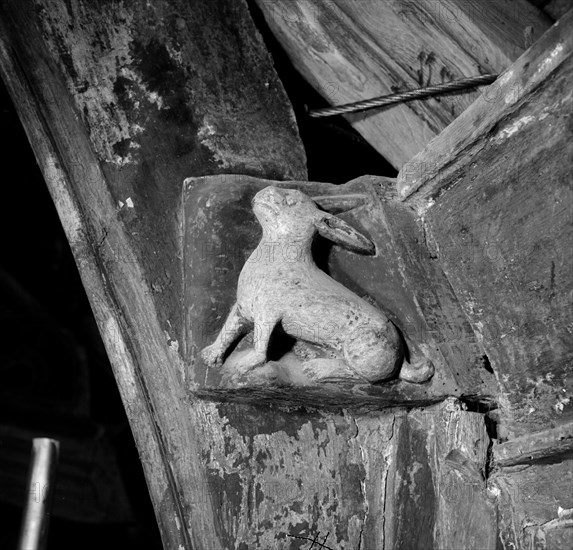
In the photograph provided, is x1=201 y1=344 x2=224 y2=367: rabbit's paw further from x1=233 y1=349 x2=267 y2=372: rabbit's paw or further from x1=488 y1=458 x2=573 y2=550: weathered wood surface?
x1=488 y1=458 x2=573 y2=550: weathered wood surface

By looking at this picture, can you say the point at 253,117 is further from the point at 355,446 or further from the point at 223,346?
the point at 355,446

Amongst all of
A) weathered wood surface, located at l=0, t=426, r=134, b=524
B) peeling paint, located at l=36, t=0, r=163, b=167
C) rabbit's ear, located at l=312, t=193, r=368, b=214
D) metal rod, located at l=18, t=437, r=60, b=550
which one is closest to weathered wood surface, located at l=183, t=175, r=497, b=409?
rabbit's ear, located at l=312, t=193, r=368, b=214

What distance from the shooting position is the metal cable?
1637 millimetres

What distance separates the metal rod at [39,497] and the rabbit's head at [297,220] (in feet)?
2.76

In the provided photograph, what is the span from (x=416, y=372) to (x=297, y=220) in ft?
1.31

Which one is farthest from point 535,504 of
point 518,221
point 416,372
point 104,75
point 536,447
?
point 104,75

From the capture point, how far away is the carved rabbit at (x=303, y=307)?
4.28ft

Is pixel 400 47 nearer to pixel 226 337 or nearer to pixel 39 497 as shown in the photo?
pixel 226 337

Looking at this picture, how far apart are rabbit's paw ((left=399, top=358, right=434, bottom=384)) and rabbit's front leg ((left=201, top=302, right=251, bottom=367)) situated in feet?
1.09

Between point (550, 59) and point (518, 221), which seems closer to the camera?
point (550, 59)

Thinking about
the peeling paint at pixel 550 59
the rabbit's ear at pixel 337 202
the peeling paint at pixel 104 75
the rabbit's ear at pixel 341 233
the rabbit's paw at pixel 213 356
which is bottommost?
the rabbit's paw at pixel 213 356

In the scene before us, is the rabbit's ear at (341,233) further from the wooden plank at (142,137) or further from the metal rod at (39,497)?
the metal rod at (39,497)

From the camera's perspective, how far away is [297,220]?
4.58 ft

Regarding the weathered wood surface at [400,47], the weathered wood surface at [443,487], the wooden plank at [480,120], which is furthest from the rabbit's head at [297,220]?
the weathered wood surface at [400,47]
